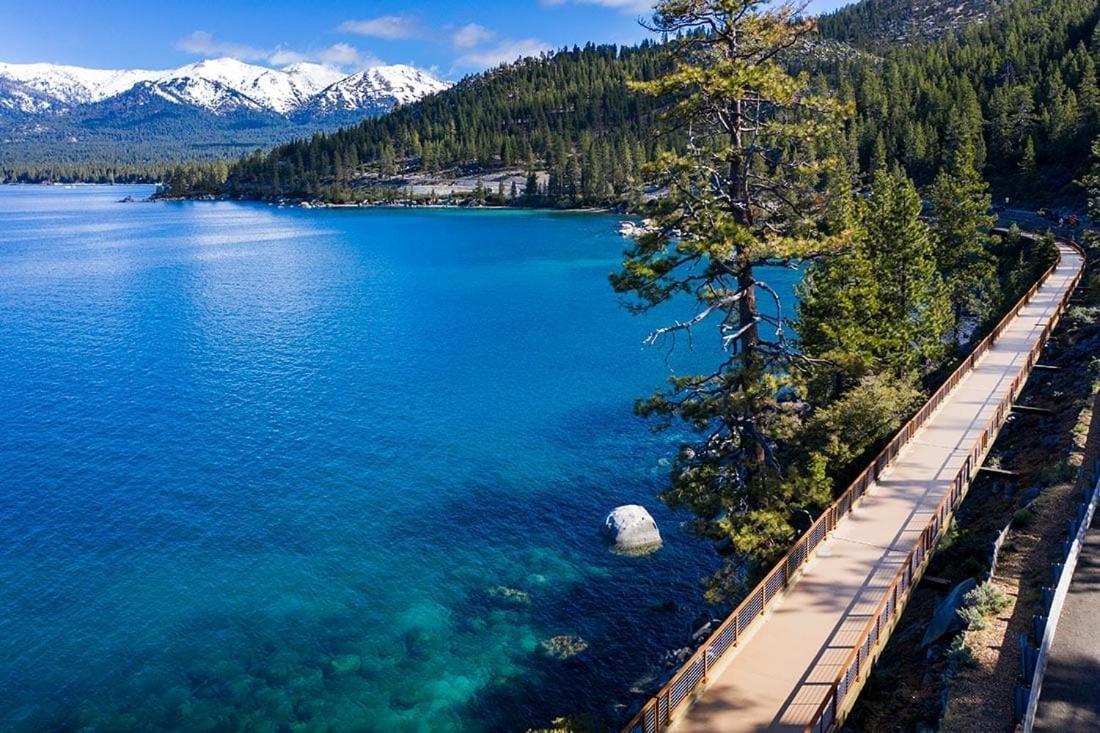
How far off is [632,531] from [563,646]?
282 inches

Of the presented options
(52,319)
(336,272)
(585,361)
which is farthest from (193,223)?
(585,361)

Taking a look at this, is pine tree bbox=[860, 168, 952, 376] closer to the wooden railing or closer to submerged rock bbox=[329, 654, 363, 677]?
the wooden railing

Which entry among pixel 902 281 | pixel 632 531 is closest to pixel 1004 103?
pixel 902 281

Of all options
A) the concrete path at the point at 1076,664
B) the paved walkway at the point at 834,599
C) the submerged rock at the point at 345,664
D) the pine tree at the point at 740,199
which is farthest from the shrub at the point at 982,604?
the submerged rock at the point at 345,664

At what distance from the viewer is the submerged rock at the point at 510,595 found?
2794cm

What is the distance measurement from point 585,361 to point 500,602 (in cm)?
3291

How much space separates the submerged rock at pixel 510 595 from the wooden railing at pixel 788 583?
37.5 feet

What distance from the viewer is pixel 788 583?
1942 centimetres

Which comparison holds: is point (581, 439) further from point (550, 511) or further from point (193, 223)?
point (193, 223)

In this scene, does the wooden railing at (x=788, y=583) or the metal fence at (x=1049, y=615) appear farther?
the wooden railing at (x=788, y=583)

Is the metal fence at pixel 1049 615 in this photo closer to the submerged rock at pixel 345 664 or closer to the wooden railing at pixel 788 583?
the wooden railing at pixel 788 583

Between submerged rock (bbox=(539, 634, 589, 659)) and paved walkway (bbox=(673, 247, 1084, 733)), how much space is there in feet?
28.5

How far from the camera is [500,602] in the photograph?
28.0 meters

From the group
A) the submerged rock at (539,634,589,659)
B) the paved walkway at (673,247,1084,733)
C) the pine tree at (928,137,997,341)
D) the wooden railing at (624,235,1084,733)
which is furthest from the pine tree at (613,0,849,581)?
the pine tree at (928,137,997,341)
